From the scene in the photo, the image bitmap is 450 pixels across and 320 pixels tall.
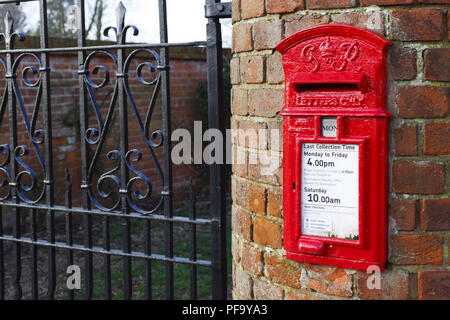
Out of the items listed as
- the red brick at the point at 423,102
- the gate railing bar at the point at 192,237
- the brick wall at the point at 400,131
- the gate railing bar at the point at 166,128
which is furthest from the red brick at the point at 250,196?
the red brick at the point at 423,102

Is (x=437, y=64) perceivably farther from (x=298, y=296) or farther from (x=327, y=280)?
(x=298, y=296)

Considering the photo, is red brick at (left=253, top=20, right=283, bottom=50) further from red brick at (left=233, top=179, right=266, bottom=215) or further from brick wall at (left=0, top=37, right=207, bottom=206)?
brick wall at (left=0, top=37, right=207, bottom=206)

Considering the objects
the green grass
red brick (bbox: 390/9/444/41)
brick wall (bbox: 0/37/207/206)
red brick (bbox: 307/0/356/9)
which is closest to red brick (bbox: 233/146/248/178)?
red brick (bbox: 307/0/356/9)

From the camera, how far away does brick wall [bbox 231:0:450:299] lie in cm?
178

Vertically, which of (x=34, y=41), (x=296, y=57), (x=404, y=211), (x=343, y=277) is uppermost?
(x=34, y=41)

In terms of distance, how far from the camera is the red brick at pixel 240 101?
2.11m

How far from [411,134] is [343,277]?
1.76 feet

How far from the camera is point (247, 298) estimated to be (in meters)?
2.21

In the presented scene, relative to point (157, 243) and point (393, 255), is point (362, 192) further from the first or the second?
point (157, 243)

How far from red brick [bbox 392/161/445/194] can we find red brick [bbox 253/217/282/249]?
451 millimetres

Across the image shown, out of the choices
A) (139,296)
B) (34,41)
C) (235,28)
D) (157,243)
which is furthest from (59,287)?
(235,28)

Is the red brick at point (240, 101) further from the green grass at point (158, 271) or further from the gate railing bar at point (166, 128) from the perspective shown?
the green grass at point (158, 271)

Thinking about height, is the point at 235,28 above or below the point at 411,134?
above

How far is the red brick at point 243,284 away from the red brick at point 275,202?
0.31 m
